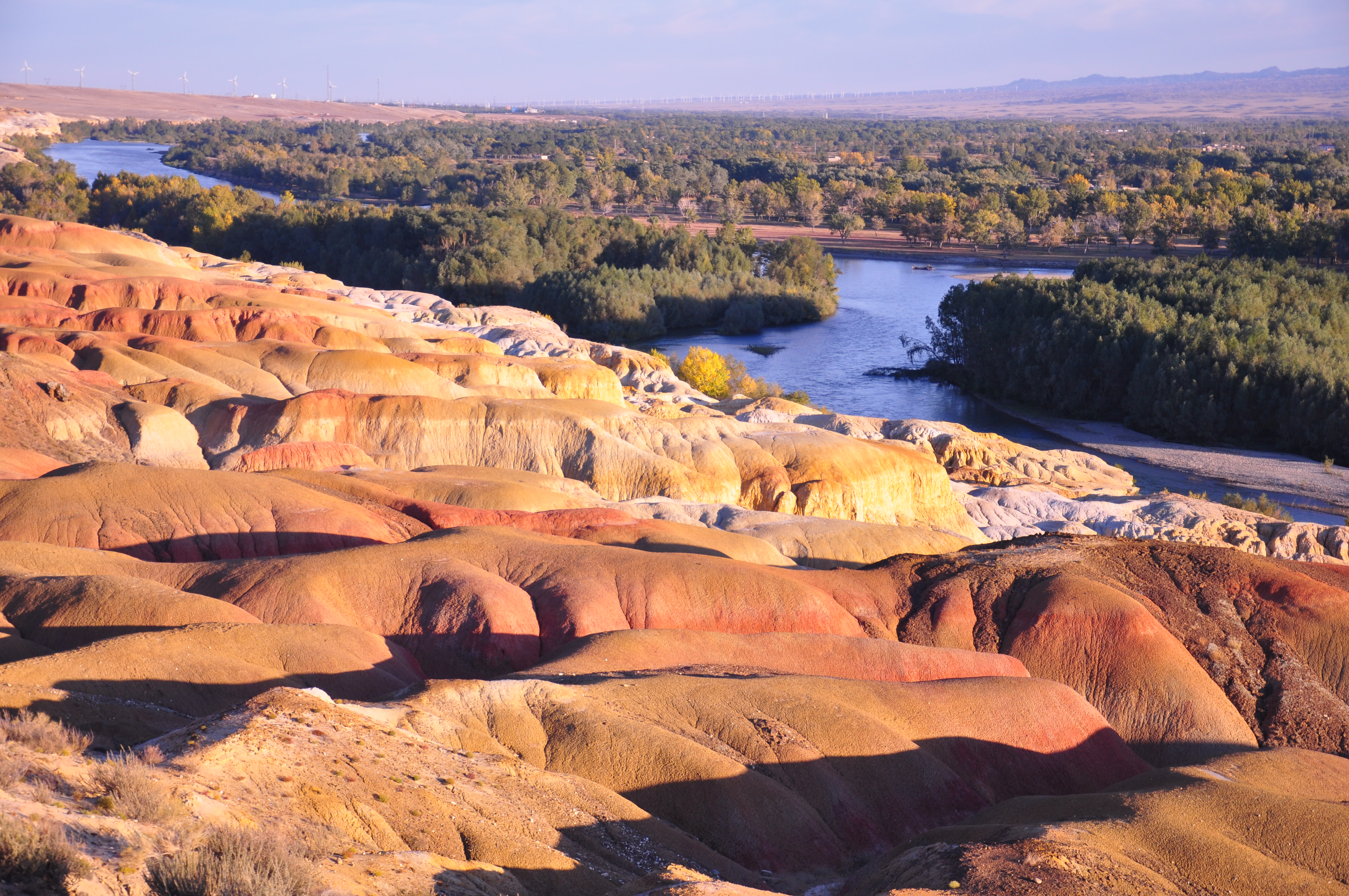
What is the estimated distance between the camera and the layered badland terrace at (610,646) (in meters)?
13.1

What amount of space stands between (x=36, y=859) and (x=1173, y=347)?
77.2m

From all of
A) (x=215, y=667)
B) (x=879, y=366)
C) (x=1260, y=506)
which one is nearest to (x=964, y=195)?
(x=879, y=366)

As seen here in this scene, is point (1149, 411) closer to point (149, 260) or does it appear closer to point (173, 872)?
point (149, 260)

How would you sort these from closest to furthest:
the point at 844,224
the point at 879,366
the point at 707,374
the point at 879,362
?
1. the point at 707,374
2. the point at 879,366
3. the point at 879,362
4. the point at 844,224

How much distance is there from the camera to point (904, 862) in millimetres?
14391

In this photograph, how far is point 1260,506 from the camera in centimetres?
5706

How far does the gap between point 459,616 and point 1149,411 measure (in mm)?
62181

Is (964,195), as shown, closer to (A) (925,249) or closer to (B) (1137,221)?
(A) (925,249)

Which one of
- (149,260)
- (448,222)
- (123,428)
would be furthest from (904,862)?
(448,222)

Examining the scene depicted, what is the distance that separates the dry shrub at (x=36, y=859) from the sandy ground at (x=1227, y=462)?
63262mm

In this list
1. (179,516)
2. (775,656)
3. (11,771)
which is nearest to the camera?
(11,771)

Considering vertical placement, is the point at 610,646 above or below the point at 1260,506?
above

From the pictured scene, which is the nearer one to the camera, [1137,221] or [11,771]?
[11,771]

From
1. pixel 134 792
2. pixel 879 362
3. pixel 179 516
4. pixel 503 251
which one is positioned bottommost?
pixel 879 362
